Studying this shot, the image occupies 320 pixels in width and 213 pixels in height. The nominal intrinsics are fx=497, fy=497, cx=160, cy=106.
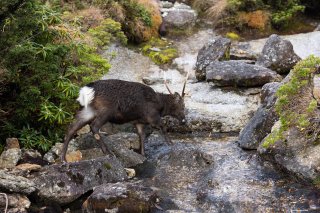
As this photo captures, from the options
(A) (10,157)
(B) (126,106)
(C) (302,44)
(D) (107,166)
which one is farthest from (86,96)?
(C) (302,44)

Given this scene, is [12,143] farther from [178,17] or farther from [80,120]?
[178,17]

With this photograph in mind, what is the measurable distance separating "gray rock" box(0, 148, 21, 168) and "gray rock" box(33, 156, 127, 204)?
70cm

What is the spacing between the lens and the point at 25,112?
10.0 m

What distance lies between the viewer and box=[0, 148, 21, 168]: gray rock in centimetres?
910

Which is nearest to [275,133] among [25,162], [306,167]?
[306,167]

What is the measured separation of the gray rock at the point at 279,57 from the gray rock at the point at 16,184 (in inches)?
337

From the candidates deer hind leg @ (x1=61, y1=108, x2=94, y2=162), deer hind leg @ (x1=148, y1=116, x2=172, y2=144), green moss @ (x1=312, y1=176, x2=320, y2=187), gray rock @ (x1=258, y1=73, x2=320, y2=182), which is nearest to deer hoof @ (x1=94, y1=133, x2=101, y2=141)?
deer hind leg @ (x1=61, y1=108, x2=94, y2=162)

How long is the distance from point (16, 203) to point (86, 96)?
2659mm

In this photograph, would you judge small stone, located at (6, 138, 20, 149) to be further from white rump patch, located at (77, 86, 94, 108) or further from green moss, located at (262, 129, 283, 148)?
green moss, located at (262, 129, 283, 148)

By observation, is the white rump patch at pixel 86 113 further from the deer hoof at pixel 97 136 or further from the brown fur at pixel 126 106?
the deer hoof at pixel 97 136

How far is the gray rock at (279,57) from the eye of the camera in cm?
1453

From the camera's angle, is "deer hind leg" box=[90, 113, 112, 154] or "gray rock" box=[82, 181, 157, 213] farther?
"deer hind leg" box=[90, 113, 112, 154]

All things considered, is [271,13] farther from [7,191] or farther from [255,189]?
[7,191]

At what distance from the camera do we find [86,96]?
9766 millimetres
